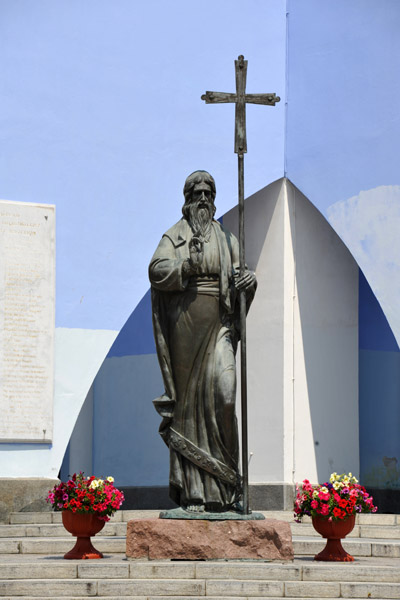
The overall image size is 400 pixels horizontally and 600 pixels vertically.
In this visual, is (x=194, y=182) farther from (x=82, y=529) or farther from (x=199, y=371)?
(x=82, y=529)

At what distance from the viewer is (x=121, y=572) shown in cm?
671

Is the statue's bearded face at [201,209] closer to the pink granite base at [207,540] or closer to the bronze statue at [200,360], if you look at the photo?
the bronze statue at [200,360]

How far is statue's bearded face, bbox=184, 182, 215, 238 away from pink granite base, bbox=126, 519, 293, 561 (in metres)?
1.91

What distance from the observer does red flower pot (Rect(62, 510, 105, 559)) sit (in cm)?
784

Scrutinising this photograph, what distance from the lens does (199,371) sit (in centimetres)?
750

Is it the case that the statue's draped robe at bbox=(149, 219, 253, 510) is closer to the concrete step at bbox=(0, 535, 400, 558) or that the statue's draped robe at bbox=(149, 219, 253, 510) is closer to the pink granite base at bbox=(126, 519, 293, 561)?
the pink granite base at bbox=(126, 519, 293, 561)

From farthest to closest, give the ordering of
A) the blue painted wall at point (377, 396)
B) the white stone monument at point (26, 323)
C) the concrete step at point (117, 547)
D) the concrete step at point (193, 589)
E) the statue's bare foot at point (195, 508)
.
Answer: the blue painted wall at point (377, 396), the white stone monument at point (26, 323), the concrete step at point (117, 547), the statue's bare foot at point (195, 508), the concrete step at point (193, 589)

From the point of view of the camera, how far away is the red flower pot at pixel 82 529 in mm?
7836

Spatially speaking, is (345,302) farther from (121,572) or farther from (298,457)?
(121,572)

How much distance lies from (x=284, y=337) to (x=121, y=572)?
5558mm

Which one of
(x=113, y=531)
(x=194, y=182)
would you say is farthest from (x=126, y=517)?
(x=194, y=182)

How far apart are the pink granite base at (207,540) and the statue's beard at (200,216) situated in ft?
6.22

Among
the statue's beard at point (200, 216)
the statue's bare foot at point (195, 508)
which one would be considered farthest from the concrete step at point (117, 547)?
the statue's beard at point (200, 216)

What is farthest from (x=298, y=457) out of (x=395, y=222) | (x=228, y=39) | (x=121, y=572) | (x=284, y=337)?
(x=121, y=572)
